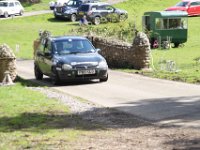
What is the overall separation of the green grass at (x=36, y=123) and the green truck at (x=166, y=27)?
2004cm

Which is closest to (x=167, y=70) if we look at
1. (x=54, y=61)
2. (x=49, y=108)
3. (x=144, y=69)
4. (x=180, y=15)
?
(x=144, y=69)

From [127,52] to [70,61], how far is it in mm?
5114

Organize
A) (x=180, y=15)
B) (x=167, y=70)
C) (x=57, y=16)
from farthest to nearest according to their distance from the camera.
Answer: 1. (x=57, y=16)
2. (x=180, y=15)
3. (x=167, y=70)

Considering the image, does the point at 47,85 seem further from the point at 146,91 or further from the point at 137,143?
the point at 137,143

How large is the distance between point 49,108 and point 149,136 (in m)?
3.89

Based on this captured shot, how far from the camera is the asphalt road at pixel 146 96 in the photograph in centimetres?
1216

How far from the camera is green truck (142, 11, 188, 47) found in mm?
34750

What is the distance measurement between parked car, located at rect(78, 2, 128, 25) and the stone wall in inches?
799

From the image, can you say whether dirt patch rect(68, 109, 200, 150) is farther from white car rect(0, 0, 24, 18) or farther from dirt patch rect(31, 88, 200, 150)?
white car rect(0, 0, 24, 18)

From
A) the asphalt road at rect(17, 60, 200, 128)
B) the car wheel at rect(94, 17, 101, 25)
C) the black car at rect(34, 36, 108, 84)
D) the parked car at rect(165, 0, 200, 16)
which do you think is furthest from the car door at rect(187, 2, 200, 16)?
the black car at rect(34, 36, 108, 84)

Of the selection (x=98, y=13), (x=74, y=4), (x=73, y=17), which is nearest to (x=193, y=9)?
(x=98, y=13)

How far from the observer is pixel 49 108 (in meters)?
13.2

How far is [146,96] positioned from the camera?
15.4m

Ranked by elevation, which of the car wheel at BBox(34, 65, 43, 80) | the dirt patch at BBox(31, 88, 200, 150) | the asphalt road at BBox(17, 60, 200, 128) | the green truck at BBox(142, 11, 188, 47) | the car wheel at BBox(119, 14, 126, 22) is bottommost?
the car wheel at BBox(119, 14, 126, 22)
